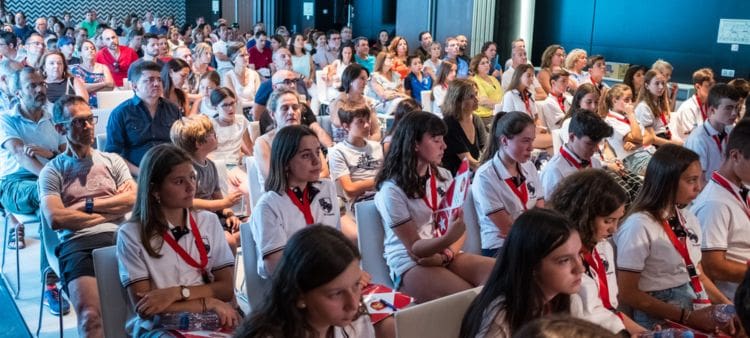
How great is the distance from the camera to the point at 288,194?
3322 millimetres

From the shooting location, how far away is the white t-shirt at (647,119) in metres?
6.69

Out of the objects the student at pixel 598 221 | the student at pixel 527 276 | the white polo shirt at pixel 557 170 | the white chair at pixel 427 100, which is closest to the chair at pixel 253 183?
the white polo shirt at pixel 557 170

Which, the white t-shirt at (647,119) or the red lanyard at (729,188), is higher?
the red lanyard at (729,188)

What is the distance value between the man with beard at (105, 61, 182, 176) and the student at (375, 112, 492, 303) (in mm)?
1898

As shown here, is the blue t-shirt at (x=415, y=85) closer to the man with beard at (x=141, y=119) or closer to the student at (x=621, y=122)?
the student at (x=621, y=122)

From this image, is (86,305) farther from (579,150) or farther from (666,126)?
(666,126)

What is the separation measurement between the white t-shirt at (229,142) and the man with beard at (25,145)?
→ 1.10m

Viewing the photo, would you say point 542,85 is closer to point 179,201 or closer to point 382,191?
point 382,191

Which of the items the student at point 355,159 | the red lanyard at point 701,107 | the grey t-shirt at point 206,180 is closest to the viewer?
the grey t-shirt at point 206,180

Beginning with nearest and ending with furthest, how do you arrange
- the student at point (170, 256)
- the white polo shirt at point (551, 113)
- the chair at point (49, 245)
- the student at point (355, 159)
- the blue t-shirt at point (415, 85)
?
the student at point (170, 256) → the chair at point (49, 245) → the student at point (355, 159) → the white polo shirt at point (551, 113) → the blue t-shirt at point (415, 85)

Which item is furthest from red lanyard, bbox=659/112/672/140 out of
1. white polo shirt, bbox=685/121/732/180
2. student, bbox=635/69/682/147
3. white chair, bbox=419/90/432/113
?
white chair, bbox=419/90/432/113

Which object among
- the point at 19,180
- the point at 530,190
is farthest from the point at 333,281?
the point at 19,180

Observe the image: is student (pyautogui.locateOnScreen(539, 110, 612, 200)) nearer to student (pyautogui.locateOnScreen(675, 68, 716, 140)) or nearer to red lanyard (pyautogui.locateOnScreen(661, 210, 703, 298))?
red lanyard (pyautogui.locateOnScreen(661, 210, 703, 298))

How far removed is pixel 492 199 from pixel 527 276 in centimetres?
148
